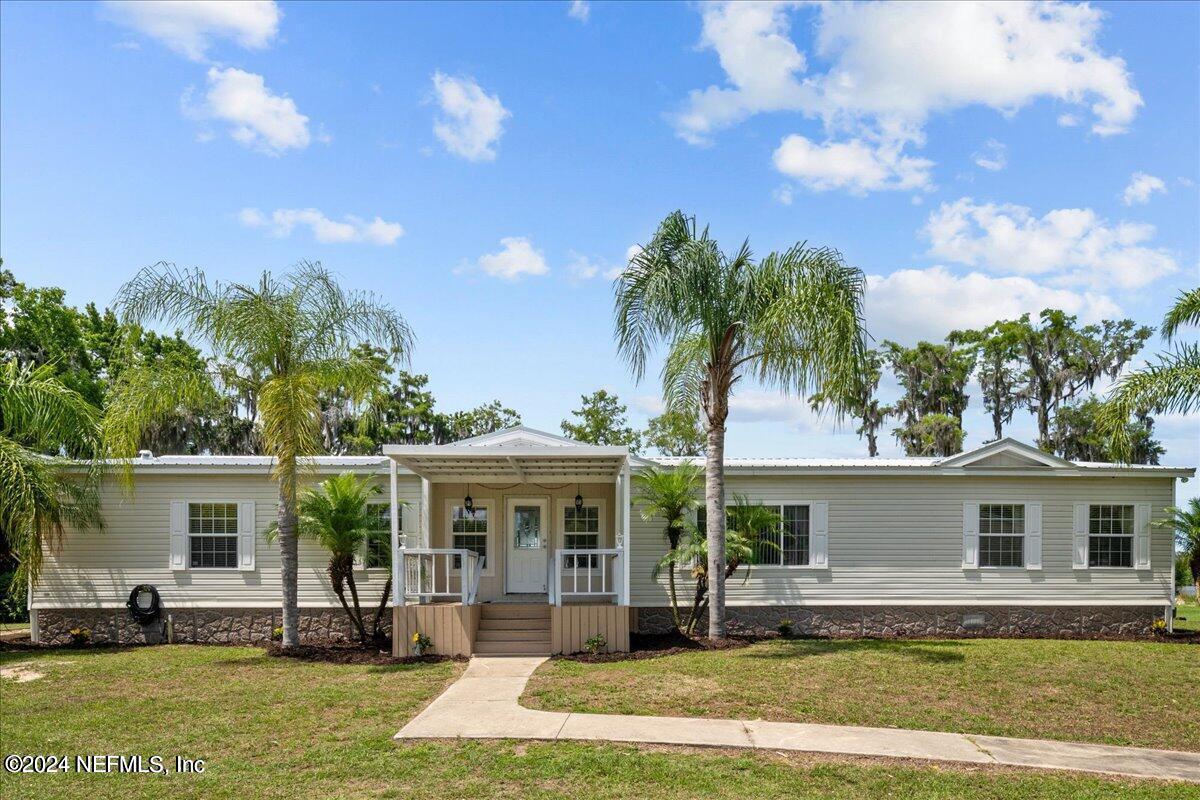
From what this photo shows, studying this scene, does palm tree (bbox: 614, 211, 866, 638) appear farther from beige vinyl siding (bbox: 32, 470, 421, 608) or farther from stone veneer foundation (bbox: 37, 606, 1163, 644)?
beige vinyl siding (bbox: 32, 470, 421, 608)

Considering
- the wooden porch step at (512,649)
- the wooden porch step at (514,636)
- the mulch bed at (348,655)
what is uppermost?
the wooden porch step at (514,636)

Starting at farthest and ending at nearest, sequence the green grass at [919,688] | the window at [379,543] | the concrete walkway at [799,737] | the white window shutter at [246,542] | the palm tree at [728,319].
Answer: the white window shutter at [246,542] < the window at [379,543] < the palm tree at [728,319] < the green grass at [919,688] < the concrete walkway at [799,737]

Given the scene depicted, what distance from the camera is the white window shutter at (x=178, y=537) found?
15.4m

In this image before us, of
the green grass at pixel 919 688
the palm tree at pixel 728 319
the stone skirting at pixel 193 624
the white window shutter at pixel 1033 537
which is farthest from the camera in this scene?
the white window shutter at pixel 1033 537

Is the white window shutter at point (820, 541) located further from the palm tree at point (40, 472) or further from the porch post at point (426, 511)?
the palm tree at point (40, 472)

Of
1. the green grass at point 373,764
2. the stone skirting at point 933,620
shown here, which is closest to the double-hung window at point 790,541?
the stone skirting at point 933,620

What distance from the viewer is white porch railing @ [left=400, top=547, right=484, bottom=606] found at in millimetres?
13523

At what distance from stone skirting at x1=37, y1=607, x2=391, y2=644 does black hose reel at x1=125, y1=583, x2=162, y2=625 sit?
125 mm

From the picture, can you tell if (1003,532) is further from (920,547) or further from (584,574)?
(584,574)

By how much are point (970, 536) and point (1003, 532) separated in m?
0.62

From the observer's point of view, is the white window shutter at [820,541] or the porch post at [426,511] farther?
the white window shutter at [820,541]

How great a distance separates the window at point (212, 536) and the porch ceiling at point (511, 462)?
3.40 meters

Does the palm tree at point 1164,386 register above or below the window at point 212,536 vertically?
above

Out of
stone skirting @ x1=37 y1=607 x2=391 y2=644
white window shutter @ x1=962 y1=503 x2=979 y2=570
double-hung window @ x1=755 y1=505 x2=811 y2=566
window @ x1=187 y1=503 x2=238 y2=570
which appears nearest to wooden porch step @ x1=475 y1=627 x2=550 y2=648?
→ stone skirting @ x1=37 y1=607 x2=391 y2=644
